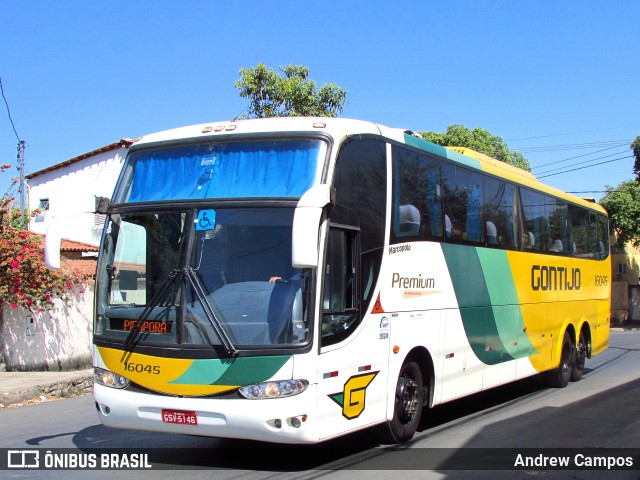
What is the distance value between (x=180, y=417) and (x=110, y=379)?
2.97ft

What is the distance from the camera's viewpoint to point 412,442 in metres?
8.05

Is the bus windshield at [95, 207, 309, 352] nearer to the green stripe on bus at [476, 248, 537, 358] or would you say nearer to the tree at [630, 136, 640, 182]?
the green stripe on bus at [476, 248, 537, 358]

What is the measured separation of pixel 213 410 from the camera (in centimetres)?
620

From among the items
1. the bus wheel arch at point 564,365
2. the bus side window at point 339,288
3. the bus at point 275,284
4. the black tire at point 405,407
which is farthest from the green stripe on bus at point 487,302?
the bus side window at point 339,288

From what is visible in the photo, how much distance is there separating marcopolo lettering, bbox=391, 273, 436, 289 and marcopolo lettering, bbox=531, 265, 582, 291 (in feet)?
12.8

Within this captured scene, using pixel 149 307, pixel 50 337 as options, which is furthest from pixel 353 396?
pixel 50 337

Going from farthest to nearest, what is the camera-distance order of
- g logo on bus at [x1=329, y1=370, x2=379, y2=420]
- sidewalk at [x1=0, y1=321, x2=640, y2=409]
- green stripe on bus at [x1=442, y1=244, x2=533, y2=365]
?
sidewalk at [x1=0, y1=321, x2=640, y2=409] → green stripe on bus at [x1=442, y1=244, x2=533, y2=365] → g logo on bus at [x1=329, y1=370, x2=379, y2=420]

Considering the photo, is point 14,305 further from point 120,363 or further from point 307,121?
point 307,121

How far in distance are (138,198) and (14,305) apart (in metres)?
8.89

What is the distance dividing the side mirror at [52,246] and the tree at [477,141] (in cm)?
3043

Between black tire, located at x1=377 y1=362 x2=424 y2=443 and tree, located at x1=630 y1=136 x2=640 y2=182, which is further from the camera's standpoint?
tree, located at x1=630 y1=136 x2=640 y2=182

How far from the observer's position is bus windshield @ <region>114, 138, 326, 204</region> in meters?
6.57

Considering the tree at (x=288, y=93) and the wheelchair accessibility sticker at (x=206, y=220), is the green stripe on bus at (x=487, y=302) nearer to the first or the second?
the wheelchair accessibility sticker at (x=206, y=220)

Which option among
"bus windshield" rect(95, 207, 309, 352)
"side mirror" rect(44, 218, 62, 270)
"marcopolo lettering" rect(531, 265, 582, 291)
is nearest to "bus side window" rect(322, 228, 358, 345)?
"bus windshield" rect(95, 207, 309, 352)
